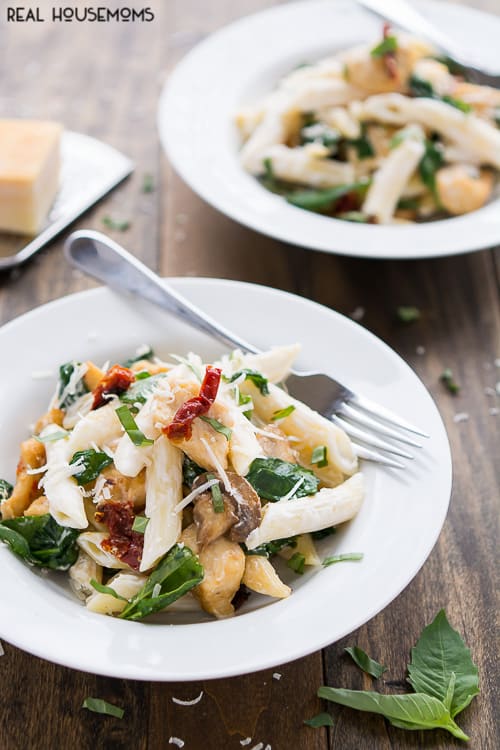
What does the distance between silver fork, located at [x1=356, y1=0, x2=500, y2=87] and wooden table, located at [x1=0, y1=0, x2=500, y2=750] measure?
2.30 feet

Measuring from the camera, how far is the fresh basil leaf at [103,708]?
1.78m

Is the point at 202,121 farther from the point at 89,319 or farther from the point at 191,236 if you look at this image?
the point at 89,319

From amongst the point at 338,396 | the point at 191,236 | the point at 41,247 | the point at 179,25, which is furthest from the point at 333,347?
the point at 179,25

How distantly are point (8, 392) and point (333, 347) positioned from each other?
0.81 metres

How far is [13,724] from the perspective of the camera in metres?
1.77

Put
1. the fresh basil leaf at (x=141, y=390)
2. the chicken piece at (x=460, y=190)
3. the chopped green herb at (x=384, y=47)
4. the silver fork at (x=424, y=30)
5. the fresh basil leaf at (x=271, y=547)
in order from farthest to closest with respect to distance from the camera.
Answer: the silver fork at (x=424, y=30), the chopped green herb at (x=384, y=47), the chicken piece at (x=460, y=190), the fresh basil leaf at (x=141, y=390), the fresh basil leaf at (x=271, y=547)

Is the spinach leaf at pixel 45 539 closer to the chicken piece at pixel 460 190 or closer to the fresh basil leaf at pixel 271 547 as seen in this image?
the fresh basil leaf at pixel 271 547

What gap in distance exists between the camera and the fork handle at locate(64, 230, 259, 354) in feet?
7.40

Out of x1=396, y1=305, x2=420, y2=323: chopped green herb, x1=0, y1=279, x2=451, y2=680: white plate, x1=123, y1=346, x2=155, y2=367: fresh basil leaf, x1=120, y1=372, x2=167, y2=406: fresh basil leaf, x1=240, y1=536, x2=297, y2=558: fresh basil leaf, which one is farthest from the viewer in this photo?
x1=396, y1=305, x2=420, y2=323: chopped green herb

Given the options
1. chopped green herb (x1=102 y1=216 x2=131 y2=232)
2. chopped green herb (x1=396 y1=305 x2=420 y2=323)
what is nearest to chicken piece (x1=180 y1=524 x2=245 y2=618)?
chopped green herb (x1=396 y1=305 x2=420 y2=323)

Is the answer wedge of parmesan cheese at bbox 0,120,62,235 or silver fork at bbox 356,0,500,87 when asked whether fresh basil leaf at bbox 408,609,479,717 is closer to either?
wedge of parmesan cheese at bbox 0,120,62,235

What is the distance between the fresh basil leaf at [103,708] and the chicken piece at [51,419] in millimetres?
623

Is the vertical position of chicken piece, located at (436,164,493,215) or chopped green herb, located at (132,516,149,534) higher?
chicken piece, located at (436,164,493,215)

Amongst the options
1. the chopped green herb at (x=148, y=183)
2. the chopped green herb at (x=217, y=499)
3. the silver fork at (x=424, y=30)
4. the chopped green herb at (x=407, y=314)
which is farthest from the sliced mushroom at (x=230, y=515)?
the silver fork at (x=424, y=30)
